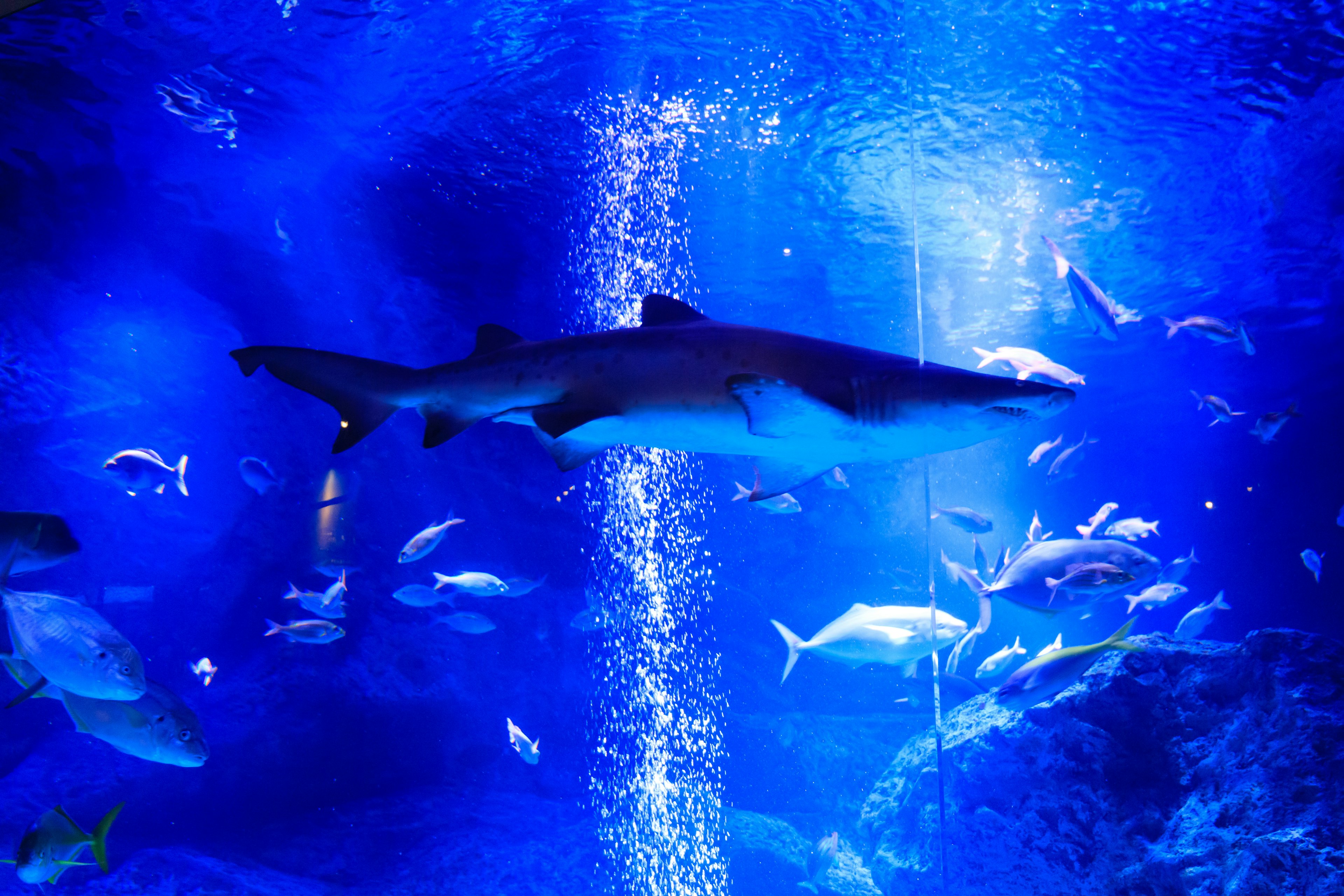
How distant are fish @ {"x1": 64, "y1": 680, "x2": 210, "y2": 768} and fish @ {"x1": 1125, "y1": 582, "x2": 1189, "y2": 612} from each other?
36.9ft

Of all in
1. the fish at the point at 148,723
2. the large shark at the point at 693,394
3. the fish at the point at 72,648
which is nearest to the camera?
the large shark at the point at 693,394

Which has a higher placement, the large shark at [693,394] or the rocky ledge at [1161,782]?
the large shark at [693,394]

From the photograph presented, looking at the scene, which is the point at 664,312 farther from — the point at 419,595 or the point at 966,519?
the point at 966,519

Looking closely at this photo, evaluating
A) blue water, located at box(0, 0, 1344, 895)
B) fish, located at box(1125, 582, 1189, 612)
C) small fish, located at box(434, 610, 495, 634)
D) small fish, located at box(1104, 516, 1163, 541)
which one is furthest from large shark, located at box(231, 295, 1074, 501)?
small fish, located at box(1104, 516, 1163, 541)

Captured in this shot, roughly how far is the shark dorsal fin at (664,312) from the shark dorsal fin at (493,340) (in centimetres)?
53

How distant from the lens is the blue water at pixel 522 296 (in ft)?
24.4

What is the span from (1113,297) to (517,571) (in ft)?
53.2

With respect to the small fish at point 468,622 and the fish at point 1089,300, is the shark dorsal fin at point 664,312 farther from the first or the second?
the small fish at point 468,622

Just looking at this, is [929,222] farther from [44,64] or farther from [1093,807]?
[44,64]

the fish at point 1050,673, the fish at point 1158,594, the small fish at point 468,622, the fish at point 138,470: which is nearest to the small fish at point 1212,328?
the fish at point 1158,594

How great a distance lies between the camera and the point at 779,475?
8.05 feet

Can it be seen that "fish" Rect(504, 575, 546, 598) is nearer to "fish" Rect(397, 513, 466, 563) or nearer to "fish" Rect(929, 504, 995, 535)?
→ "fish" Rect(397, 513, 466, 563)

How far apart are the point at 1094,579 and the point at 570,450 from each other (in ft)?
14.3

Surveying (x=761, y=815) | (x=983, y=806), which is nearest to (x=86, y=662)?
(x=983, y=806)
